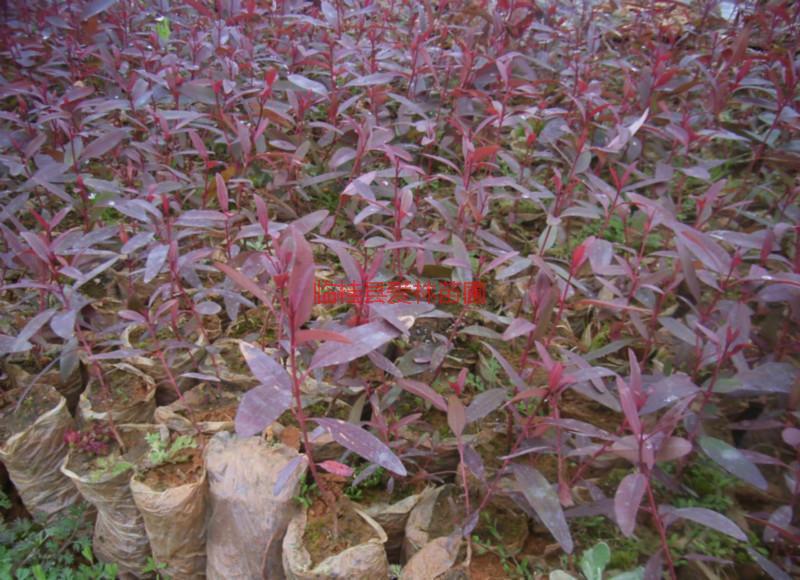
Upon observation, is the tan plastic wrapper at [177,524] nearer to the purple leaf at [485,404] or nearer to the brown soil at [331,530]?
the brown soil at [331,530]

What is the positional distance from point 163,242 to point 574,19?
2669 millimetres

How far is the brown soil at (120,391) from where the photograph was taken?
5.51 ft

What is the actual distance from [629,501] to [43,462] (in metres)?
1.62

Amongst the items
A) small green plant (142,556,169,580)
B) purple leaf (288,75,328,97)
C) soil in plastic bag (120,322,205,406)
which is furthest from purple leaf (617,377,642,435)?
purple leaf (288,75,328,97)

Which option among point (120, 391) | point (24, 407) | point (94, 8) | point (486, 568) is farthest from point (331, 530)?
point (94, 8)

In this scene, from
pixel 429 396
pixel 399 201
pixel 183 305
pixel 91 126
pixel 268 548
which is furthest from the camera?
pixel 91 126

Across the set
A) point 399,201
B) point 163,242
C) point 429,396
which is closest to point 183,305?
point 163,242

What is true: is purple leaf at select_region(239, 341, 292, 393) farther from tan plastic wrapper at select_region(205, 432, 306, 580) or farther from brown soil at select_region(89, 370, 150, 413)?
brown soil at select_region(89, 370, 150, 413)

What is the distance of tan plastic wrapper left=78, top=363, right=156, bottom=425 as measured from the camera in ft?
5.33

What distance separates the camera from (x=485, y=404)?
1224mm

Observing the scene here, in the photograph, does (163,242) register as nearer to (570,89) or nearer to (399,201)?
(399,201)

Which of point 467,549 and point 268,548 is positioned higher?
point 467,549

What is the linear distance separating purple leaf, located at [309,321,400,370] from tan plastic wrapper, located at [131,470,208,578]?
0.64 meters

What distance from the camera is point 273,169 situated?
2049mm
